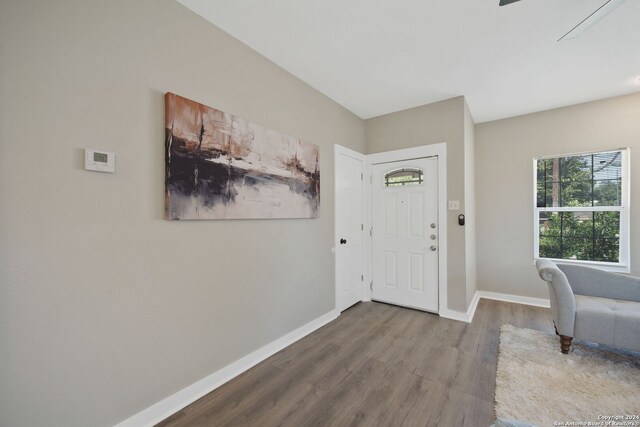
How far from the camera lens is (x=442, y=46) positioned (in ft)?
7.27

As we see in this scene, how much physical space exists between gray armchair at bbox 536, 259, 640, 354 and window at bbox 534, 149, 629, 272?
3.54 feet

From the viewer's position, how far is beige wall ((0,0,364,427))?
3.89ft

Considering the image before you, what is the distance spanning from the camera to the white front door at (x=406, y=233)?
11.0ft

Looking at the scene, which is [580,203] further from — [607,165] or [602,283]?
[602,283]

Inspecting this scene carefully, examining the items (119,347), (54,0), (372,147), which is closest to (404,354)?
(119,347)

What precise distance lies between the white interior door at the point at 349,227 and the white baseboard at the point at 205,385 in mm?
850

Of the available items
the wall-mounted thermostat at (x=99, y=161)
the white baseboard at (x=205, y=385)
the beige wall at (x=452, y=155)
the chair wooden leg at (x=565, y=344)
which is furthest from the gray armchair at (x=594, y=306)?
the wall-mounted thermostat at (x=99, y=161)

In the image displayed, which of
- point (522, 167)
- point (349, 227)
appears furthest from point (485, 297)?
point (349, 227)

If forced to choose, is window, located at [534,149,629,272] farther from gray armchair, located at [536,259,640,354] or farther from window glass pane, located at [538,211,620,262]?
gray armchair, located at [536,259,640,354]

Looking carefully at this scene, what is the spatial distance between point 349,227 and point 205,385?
2.29 metres

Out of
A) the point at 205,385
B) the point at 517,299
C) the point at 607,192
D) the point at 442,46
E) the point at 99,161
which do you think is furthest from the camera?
the point at 517,299

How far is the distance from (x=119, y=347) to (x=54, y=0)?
71.6 inches

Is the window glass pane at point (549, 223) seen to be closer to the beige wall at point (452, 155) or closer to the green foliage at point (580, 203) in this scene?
the green foliage at point (580, 203)

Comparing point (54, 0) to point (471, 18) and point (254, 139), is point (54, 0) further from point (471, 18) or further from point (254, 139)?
point (471, 18)
